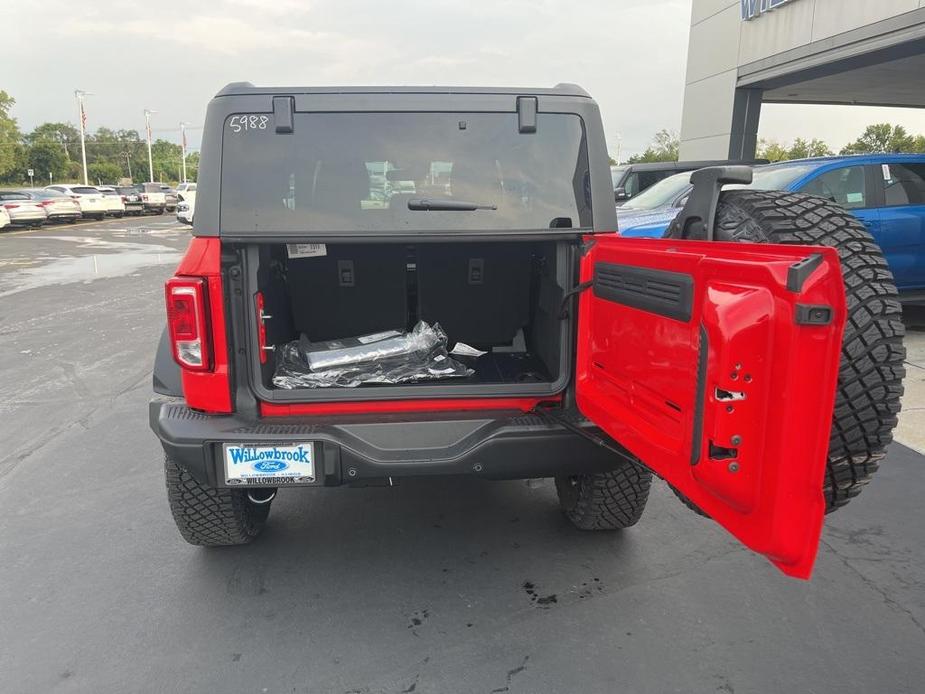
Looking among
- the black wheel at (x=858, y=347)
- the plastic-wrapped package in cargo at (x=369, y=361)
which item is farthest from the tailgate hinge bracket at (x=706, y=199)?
the plastic-wrapped package in cargo at (x=369, y=361)

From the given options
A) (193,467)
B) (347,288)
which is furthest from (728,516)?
(347,288)

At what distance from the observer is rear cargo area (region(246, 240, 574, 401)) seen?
129 inches

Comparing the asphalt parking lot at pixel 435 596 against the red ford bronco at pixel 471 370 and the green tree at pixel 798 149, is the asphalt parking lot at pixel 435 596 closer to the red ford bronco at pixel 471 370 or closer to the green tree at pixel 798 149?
the red ford bronco at pixel 471 370

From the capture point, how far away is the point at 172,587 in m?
2.84

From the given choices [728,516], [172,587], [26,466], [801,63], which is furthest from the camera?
[801,63]

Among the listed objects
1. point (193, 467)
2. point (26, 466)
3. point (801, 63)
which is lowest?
point (26, 466)

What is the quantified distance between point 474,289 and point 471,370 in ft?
1.76

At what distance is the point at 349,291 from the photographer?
351 cm

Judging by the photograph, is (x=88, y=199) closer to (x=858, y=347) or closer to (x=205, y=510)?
(x=205, y=510)

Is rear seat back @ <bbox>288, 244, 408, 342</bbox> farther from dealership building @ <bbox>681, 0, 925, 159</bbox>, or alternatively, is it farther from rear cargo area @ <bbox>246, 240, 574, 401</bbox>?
dealership building @ <bbox>681, 0, 925, 159</bbox>

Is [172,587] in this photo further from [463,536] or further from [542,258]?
[542,258]

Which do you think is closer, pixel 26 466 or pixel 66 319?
pixel 26 466

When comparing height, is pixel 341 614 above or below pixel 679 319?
below

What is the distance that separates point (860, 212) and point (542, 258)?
16.7ft
